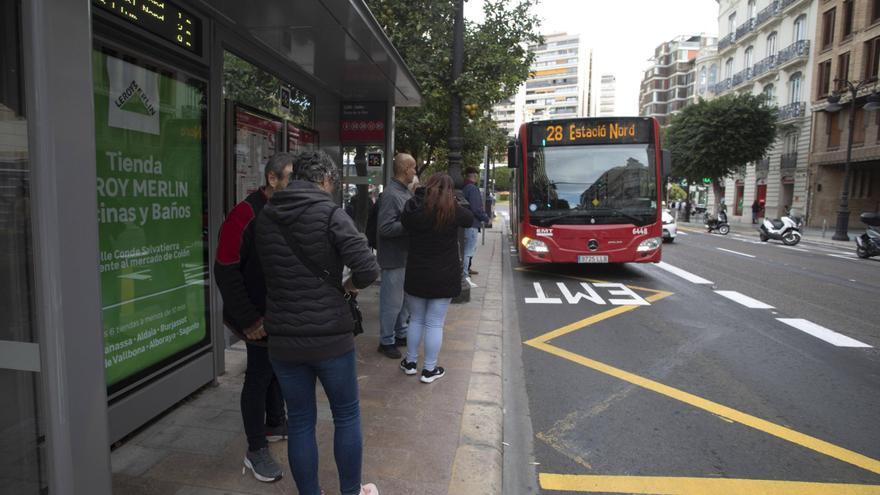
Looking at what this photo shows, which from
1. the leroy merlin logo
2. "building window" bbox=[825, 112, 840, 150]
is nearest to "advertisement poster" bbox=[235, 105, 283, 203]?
the leroy merlin logo

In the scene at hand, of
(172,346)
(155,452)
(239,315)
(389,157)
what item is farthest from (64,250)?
(389,157)

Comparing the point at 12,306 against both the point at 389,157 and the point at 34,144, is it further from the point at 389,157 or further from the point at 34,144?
the point at 389,157

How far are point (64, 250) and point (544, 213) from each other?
865 centimetres

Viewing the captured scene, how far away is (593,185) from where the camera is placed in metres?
9.70

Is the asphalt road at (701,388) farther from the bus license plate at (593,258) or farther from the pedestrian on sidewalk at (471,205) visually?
the pedestrian on sidewalk at (471,205)

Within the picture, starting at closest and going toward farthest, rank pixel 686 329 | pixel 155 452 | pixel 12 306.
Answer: pixel 12 306 → pixel 155 452 → pixel 686 329

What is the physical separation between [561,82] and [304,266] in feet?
526

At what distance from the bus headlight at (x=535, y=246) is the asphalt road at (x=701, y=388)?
0.74 meters

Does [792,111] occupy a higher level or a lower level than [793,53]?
lower

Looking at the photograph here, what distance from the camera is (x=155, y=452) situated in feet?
10.1

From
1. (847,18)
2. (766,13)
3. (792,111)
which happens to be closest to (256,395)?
(847,18)

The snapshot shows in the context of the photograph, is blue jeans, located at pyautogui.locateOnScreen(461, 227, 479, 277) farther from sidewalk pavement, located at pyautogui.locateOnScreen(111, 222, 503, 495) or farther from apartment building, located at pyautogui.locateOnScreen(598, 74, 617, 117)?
apartment building, located at pyautogui.locateOnScreen(598, 74, 617, 117)

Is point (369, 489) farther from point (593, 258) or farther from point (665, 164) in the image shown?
point (665, 164)

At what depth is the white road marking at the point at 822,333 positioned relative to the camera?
19.6 ft
